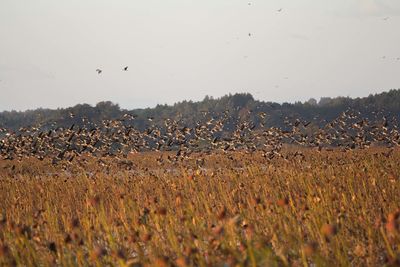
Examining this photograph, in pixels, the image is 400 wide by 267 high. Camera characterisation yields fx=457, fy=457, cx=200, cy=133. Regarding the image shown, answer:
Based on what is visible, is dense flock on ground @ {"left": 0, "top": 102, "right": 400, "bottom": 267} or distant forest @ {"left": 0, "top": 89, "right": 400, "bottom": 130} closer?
dense flock on ground @ {"left": 0, "top": 102, "right": 400, "bottom": 267}

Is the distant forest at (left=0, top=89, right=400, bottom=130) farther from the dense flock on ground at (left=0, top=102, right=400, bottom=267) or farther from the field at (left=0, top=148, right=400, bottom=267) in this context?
the field at (left=0, top=148, right=400, bottom=267)

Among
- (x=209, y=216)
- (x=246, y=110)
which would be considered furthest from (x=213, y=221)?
(x=246, y=110)

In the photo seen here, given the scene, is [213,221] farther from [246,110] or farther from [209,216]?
[246,110]

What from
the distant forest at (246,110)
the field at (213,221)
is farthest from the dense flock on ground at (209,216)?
the distant forest at (246,110)

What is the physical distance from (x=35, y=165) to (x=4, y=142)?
20.9ft

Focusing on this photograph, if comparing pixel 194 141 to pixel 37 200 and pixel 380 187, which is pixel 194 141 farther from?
pixel 380 187

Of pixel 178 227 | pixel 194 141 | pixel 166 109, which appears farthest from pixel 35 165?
pixel 166 109

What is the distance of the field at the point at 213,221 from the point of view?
3.26 metres

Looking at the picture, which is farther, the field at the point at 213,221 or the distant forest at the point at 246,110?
the distant forest at the point at 246,110

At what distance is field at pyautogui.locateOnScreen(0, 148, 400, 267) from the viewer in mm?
3261

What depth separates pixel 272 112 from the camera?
219 ft

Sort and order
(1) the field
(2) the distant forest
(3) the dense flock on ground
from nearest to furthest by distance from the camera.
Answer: (1) the field < (3) the dense flock on ground < (2) the distant forest

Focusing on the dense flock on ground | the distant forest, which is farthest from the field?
the distant forest

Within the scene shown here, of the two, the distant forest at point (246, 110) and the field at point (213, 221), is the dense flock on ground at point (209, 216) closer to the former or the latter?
the field at point (213, 221)
